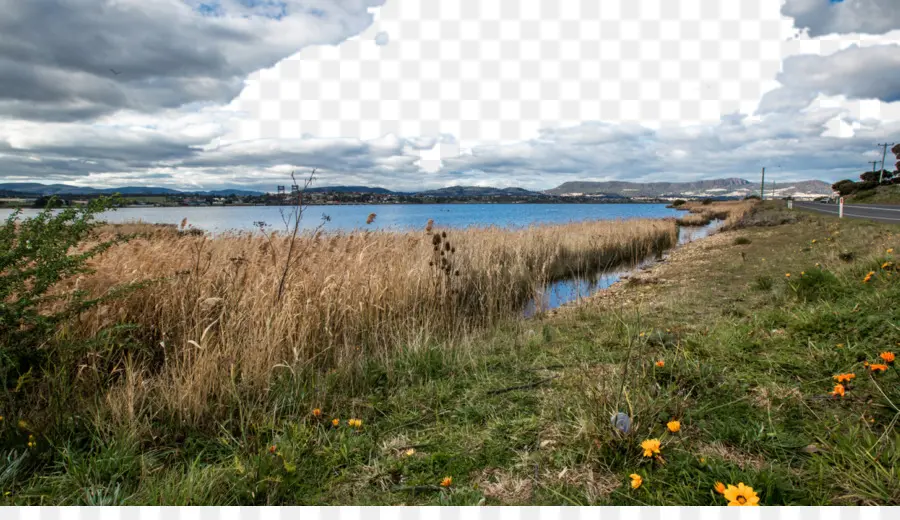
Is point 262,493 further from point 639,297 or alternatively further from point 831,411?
point 639,297

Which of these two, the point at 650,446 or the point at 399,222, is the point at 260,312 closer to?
the point at 650,446

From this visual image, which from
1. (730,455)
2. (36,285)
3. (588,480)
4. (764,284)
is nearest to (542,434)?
(588,480)

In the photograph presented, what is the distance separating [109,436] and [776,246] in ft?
56.0

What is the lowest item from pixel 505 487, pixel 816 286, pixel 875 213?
pixel 505 487

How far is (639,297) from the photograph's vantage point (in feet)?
25.9

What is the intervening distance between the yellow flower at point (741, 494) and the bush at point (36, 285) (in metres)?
4.52

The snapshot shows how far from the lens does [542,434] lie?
2.83 m

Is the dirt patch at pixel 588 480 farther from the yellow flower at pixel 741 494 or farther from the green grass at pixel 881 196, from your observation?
the green grass at pixel 881 196

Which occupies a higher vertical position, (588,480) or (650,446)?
(650,446)

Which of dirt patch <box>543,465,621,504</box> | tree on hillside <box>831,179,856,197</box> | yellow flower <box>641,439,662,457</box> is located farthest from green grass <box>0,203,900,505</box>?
tree on hillside <box>831,179,856,197</box>

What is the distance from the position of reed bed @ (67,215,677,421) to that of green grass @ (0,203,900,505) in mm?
377

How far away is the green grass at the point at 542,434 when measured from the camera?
88.0 inches

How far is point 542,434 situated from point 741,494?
3.90 ft

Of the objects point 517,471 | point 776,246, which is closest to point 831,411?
point 517,471
